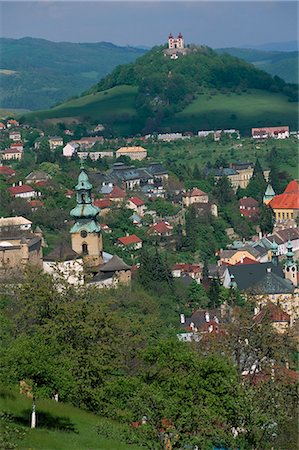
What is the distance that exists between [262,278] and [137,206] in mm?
19997

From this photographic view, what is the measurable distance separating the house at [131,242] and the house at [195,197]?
Answer: 11.1 m

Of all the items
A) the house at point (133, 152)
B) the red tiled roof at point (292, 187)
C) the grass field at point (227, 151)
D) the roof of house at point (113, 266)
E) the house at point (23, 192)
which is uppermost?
the house at point (23, 192)

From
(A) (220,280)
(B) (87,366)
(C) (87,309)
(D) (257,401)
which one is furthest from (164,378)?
(A) (220,280)

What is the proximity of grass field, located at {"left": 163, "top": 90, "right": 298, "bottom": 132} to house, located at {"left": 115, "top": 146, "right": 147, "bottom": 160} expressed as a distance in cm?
Result: 1657

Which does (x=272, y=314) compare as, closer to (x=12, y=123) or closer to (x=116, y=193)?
(x=116, y=193)

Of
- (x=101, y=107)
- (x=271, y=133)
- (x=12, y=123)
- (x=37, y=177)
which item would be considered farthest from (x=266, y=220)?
(x=101, y=107)

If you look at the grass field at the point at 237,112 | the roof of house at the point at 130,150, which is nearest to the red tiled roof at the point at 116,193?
the roof of house at the point at 130,150

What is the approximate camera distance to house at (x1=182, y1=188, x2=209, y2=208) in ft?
222

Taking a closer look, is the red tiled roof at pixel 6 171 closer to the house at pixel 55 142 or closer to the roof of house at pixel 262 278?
the roof of house at pixel 262 278

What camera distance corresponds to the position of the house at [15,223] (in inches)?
1929

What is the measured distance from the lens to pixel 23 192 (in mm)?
61188

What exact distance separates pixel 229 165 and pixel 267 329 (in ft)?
192

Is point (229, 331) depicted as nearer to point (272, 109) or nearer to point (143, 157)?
point (143, 157)

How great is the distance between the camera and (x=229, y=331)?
24.2m
